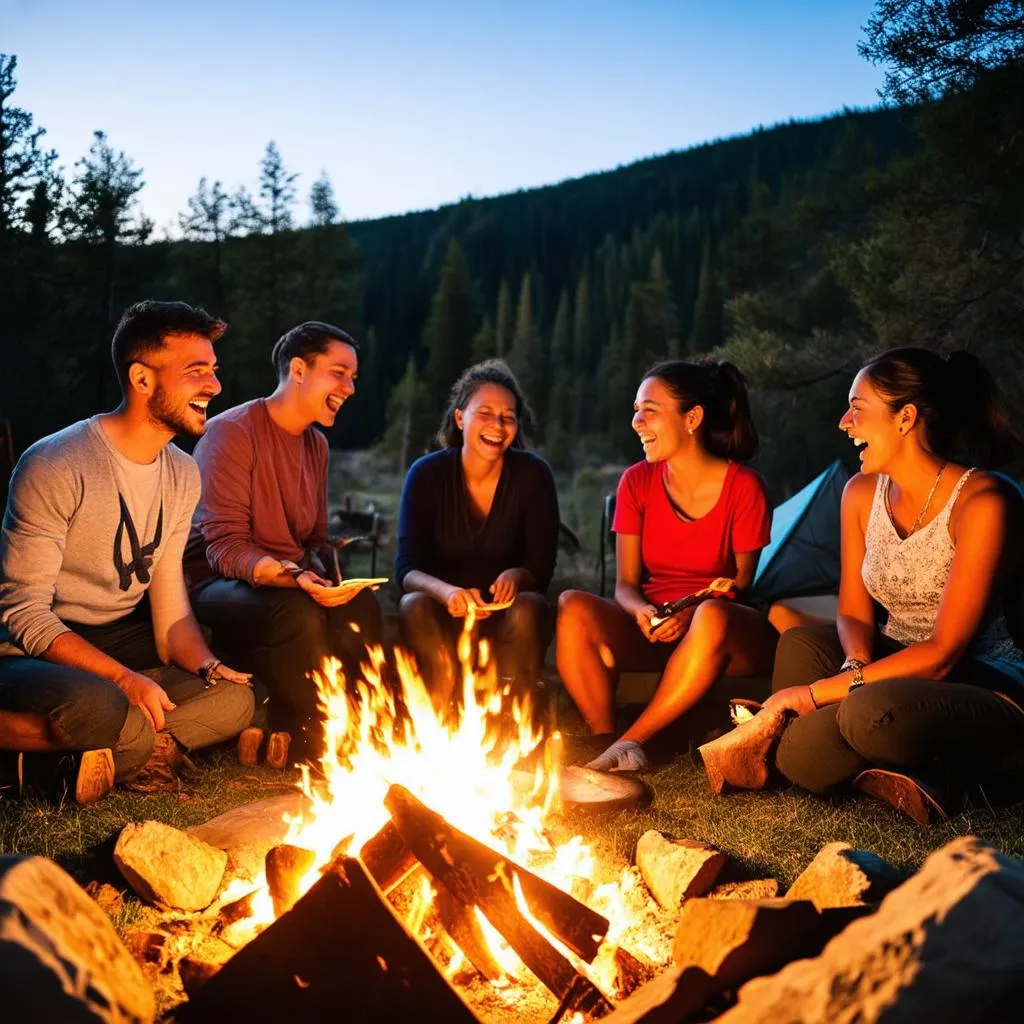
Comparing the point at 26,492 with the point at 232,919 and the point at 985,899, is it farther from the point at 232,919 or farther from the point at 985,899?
the point at 985,899

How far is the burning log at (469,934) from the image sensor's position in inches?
95.0

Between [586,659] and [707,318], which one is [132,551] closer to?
[586,659]

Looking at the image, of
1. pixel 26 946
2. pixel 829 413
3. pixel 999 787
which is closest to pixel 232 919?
pixel 26 946

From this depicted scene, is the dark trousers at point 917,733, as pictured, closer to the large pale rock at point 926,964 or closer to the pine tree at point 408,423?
the large pale rock at point 926,964

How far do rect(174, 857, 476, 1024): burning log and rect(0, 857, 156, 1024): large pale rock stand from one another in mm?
174

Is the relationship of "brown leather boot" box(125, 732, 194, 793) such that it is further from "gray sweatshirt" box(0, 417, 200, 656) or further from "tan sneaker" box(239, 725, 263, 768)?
"gray sweatshirt" box(0, 417, 200, 656)

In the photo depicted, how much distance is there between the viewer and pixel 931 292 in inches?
330

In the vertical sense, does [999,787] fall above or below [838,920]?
below

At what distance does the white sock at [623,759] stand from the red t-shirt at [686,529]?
77cm

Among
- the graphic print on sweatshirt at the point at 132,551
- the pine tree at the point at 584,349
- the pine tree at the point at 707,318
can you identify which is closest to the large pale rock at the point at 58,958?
the graphic print on sweatshirt at the point at 132,551

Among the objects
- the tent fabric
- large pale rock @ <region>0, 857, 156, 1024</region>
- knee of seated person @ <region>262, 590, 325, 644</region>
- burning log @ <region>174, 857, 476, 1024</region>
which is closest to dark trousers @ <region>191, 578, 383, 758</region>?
knee of seated person @ <region>262, 590, 325, 644</region>

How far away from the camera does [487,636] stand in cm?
445

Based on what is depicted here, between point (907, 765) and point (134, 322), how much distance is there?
10.6 feet

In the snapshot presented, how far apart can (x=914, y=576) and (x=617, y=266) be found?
5073 centimetres
